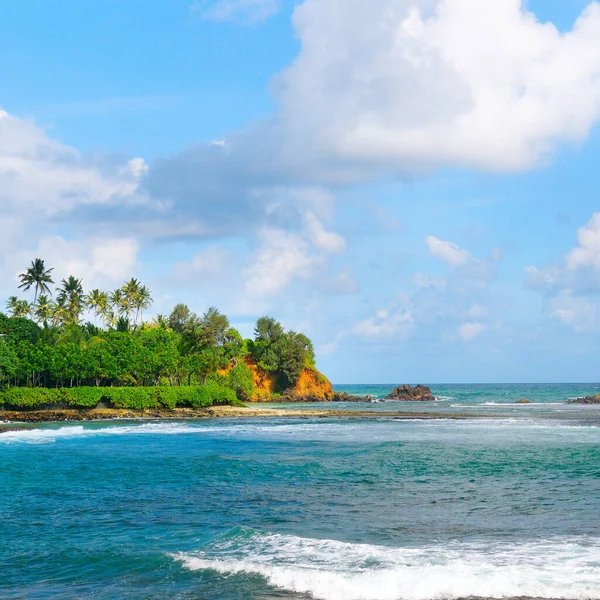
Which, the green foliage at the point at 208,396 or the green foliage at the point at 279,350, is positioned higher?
the green foliage at the point at 279,350

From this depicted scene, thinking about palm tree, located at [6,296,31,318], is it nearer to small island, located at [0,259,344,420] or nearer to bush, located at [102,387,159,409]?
small island, located at [0,259,344,420]

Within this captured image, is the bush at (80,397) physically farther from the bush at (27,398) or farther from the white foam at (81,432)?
the white foam at (81,432)

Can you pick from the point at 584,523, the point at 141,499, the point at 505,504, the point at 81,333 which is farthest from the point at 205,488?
the point at 81,333

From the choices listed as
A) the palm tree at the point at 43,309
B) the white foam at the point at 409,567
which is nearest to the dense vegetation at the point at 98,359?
the palm tree at the point at 43,309

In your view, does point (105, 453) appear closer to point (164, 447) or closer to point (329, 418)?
point (164, 447)

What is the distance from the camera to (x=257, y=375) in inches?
4441

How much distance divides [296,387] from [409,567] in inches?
4025

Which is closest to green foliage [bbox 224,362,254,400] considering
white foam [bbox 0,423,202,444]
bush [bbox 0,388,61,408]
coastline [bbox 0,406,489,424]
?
coastline [bbox 0,406,489,424]

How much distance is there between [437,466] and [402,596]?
57.6 ft

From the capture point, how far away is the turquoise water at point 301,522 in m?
11.8

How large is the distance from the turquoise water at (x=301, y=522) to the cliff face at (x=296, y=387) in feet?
246

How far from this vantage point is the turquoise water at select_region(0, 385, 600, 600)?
11.8 m

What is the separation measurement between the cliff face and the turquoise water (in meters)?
75.0

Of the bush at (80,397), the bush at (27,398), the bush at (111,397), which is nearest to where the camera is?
the bush at (27,398)
